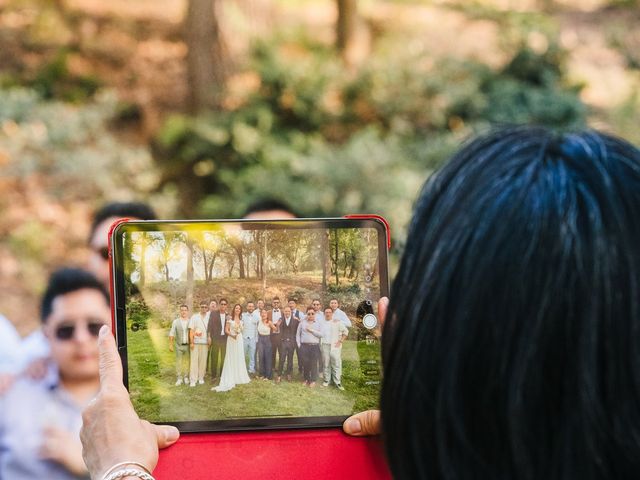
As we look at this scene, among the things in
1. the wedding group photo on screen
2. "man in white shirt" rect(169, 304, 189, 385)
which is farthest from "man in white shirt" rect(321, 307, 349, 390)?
"man in white shirt" rect(169, 304, 189, 385)

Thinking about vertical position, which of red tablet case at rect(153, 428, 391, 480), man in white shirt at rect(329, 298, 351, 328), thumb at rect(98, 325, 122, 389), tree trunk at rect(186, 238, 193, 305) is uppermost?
tree trunk at rect(186, 238, 193, 305)

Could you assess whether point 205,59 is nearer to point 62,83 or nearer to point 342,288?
point 62,83

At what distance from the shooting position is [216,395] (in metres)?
1.13

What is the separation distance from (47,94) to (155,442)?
632cm

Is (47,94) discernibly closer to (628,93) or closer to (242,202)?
(242,202)

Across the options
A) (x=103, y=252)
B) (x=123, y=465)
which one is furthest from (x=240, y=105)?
(x=123, y=465)

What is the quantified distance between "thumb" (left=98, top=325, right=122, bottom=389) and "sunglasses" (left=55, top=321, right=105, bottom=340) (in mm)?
1438

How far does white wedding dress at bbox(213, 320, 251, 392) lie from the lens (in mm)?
1129

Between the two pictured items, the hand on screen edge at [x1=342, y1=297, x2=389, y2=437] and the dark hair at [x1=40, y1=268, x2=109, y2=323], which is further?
the dark hair at [x1=40, y1=268, x2=109, y2=323]

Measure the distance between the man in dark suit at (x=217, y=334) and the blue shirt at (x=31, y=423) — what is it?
1.37 m

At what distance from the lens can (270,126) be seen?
606cm

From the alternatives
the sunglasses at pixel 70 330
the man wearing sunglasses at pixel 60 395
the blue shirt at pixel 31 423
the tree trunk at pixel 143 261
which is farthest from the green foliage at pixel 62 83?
the tree trunk at pixel 143 261

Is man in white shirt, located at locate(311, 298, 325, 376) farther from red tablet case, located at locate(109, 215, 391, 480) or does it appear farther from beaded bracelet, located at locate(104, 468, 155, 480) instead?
beaded bracelet, located at locate(104, 468, 155, 480)

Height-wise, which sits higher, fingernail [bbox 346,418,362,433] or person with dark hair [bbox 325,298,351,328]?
person with dark hair [bbox 325,298,351,328]
